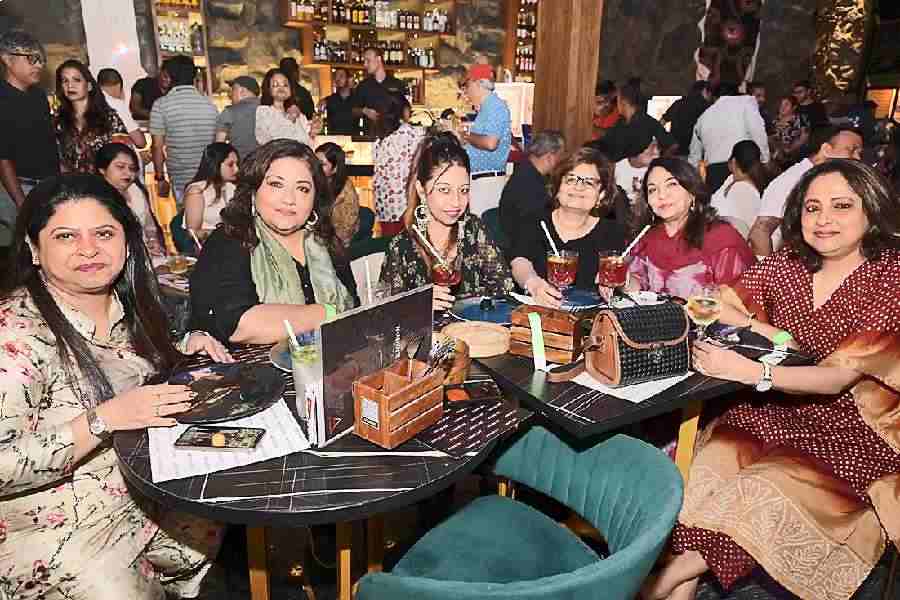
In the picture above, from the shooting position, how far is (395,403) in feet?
4.72

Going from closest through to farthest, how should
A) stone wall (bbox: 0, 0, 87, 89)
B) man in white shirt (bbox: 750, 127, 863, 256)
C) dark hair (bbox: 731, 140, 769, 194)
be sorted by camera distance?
man in white shirt (bbox: 750, 127, 863, 256)
dark hair (bbox: 731, 140, 769, 194)
stone wall (bbox: 0, 0, 87, 89)

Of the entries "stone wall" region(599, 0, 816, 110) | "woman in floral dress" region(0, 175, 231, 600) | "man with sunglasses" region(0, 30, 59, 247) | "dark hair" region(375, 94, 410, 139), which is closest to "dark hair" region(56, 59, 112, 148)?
"man with sunglasses" region(0, 30, 59, 247)

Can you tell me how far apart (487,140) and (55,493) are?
4.08m

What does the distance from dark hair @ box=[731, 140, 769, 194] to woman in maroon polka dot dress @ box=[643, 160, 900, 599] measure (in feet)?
7.04

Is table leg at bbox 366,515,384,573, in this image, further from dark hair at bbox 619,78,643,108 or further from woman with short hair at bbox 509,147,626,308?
dark hair at bbox 619,78,643,108

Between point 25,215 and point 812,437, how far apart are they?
2232 mm

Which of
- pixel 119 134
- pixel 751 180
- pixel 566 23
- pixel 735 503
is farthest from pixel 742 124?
pixel 119 134

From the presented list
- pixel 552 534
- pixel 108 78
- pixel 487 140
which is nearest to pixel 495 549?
pixel 552 534

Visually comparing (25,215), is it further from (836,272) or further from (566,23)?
(566,23)

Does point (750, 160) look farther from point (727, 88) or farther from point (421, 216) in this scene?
point (727, 88)

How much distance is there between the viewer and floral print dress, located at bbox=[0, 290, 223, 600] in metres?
1.44

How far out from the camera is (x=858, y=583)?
1.86 metres

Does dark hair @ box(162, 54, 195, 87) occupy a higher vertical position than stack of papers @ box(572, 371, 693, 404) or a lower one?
higher

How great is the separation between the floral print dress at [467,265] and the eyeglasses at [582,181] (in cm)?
44
